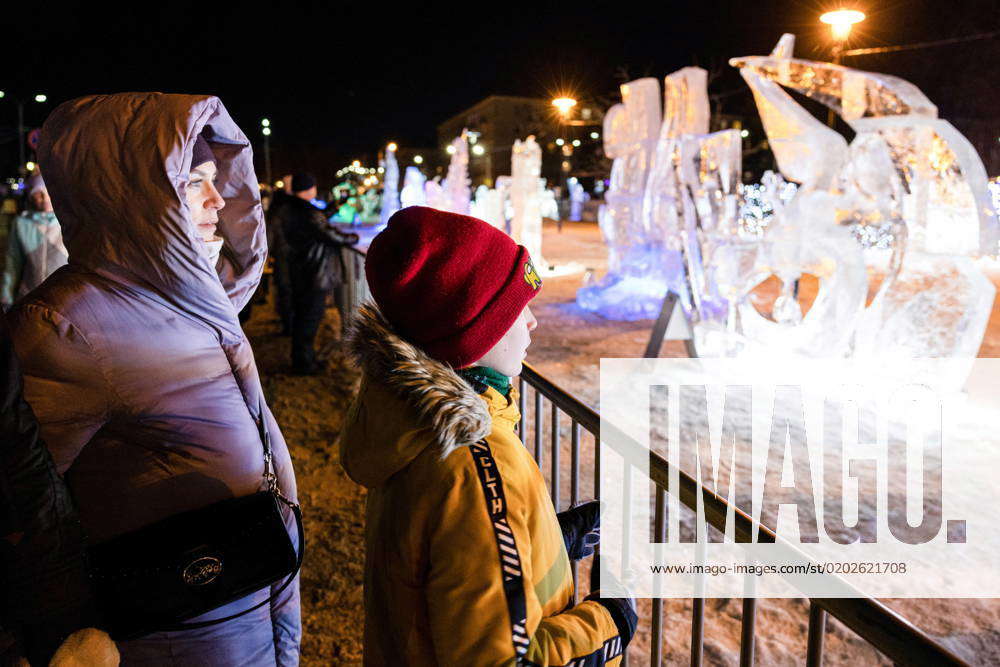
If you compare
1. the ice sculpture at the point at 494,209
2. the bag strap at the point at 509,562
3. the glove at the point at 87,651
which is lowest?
the glove at the point at 87,651

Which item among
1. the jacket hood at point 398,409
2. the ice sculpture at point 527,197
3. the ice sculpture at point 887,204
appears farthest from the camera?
the ice sculpture at point 527,197

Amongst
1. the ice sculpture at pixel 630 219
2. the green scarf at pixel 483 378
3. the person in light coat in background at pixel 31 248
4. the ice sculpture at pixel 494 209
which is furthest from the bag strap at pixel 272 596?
the ice sculpture at pixel 494 209

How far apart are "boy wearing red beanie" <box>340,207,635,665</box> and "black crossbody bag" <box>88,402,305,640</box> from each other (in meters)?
0.27

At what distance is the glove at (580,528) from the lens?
1716 millimetres

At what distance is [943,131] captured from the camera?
229 inches

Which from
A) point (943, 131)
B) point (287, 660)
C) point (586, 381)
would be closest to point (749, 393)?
point (586, 381)

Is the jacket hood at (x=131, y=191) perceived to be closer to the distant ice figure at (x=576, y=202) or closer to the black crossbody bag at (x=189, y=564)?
the black crossbody bag at (x=189, y=564)

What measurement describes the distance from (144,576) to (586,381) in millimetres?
5982

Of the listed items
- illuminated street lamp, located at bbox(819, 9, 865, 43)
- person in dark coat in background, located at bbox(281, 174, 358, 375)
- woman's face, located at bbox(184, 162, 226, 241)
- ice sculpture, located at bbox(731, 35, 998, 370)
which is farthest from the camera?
illuminated street lamp, located at bbox(819, 9, 865, 43)

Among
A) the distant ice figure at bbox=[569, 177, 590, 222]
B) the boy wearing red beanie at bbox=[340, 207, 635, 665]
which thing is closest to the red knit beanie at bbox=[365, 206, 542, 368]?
the boy wearing red beanie at bbox=[340, 207, 635, 665]

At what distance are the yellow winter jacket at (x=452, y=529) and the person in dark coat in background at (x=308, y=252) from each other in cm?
519

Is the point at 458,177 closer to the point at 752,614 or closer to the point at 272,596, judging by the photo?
the point at 272,596

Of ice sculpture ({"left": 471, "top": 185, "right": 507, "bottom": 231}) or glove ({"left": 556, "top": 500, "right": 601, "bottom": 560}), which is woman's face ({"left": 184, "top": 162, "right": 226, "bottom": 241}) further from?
ice sculpture ({"left": 471, "top": 185, "right": 507, "bottom": 231})

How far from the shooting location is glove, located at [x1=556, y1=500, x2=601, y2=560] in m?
1.72
